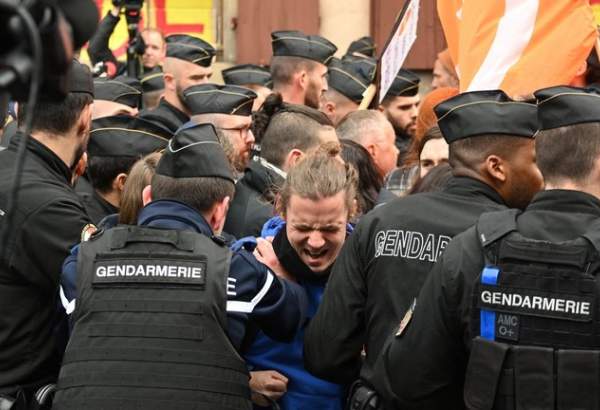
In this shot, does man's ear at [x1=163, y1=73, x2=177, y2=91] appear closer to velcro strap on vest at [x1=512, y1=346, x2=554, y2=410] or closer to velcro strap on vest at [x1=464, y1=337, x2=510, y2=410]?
velcro strap on vest at [x1=464, y1=337, x2=510, y2=410]

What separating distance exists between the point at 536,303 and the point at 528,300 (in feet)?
0.08

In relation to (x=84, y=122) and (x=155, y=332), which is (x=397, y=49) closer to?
(x=84, y=122)

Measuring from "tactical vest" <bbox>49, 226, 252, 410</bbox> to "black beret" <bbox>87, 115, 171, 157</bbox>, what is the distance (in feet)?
5.00

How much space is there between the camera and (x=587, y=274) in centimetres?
388

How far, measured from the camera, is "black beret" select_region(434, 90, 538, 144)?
4.54 meters

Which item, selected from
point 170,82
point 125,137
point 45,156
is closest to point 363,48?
point 170,82

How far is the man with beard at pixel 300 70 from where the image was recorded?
893 cm

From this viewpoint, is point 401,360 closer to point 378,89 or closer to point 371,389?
point 371,389

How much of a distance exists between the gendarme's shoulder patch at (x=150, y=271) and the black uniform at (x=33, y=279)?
0.54m

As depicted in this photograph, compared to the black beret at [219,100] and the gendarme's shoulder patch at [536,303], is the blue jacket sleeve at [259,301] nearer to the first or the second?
the gendarme's shoulder patch at [536,303]

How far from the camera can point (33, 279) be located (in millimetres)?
4926

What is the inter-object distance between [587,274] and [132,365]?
1471 millimetres

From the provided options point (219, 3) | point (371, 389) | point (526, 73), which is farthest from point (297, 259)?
point (219, 3)

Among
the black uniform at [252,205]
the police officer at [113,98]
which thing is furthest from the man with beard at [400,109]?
the black uniform at [252,205]
